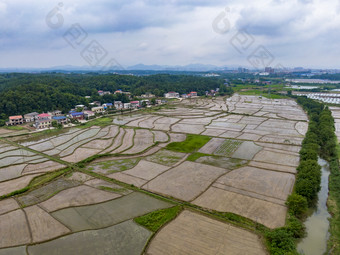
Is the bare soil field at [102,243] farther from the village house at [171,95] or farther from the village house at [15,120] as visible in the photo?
the village house at [171,95]

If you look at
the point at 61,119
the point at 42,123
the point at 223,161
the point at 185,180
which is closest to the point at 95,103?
the point at 61,119

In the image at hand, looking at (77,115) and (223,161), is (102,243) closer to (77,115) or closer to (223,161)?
(223,161)

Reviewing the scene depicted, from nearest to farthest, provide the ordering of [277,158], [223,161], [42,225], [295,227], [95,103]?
[295,227] < [42,225] < [223,161] < [277,158] < [95,103]

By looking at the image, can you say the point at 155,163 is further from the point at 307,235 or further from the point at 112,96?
the point at 112,96

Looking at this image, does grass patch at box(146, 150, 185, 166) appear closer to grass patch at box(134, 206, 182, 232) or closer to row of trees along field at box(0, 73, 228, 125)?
grass patch at box(134, 206, 182, 232)

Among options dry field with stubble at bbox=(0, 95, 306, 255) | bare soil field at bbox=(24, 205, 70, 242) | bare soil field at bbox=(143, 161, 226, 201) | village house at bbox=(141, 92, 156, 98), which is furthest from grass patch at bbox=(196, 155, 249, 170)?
village house at bbox=(141, 92, 156, 98)

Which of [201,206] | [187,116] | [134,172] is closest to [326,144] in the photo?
[201,206]

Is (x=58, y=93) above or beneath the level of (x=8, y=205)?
above
